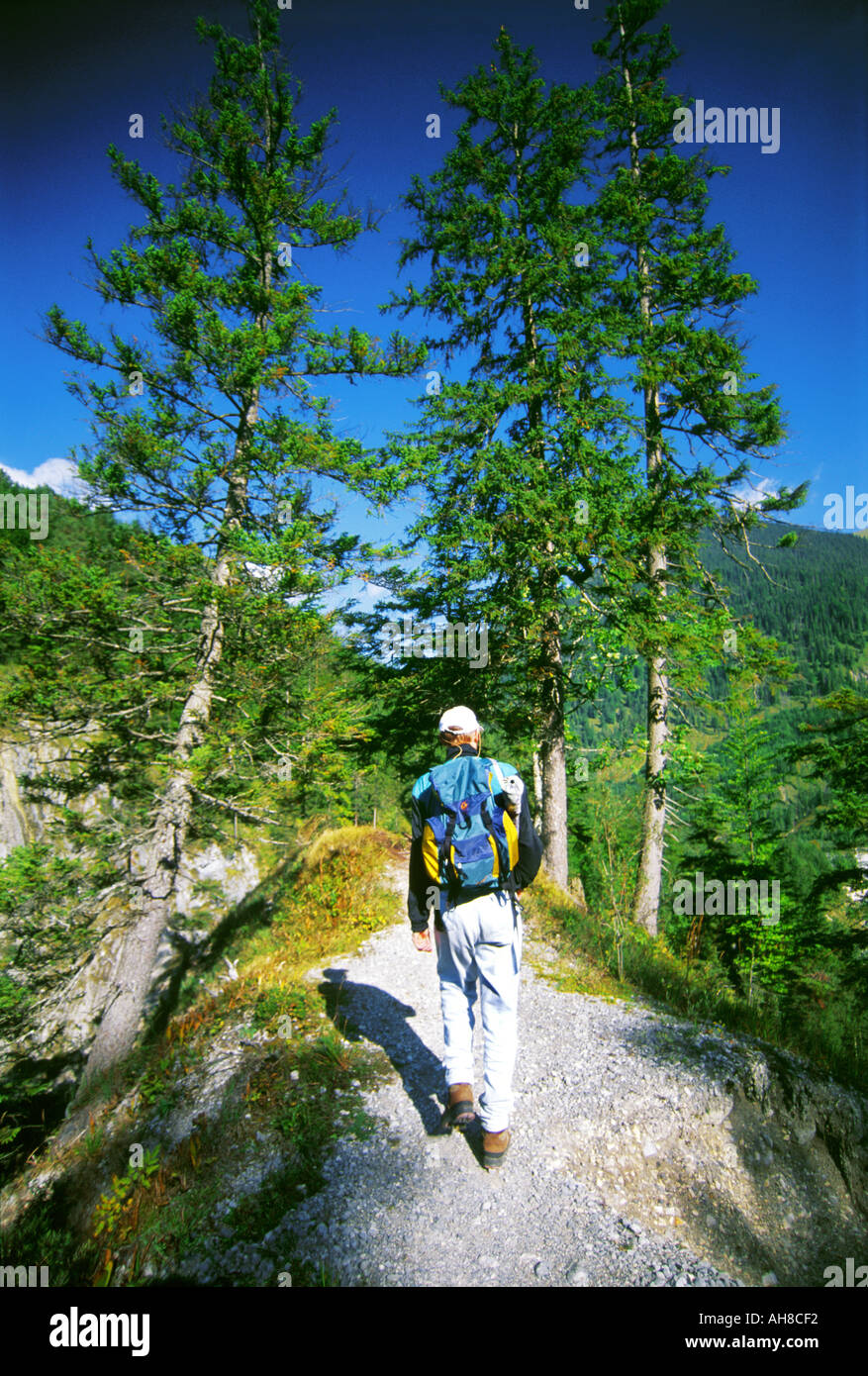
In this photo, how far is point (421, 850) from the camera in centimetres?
343

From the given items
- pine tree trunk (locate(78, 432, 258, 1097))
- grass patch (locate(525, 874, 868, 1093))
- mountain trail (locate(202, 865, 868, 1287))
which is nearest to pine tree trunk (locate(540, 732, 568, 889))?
grass patch (locate(525, 874, 868, 1093))

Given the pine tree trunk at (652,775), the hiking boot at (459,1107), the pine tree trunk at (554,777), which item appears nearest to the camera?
the hiking boot at (459,1107)

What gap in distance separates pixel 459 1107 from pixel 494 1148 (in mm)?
326

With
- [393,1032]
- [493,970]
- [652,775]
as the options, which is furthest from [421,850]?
[652,775]

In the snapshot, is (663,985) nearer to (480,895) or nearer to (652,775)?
(480,895)

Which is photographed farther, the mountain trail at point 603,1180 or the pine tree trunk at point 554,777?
the pine tree trunk at point 554,777

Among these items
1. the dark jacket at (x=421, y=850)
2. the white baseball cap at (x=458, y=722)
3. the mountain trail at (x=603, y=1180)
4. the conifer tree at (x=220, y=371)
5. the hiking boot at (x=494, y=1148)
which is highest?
the conifer tree at (x=220, y=371)

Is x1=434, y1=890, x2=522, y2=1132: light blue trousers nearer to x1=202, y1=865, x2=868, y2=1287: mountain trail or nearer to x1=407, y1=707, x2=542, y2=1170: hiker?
x1=407, y1=707, x2=542, y2=1170: hiker

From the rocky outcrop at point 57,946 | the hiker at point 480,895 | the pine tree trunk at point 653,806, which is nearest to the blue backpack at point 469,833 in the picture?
the hiker at point 480,895

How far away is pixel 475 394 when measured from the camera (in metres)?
9.88

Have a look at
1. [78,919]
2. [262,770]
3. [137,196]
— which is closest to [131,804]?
[78,919]

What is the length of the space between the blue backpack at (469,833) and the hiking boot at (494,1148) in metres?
1.53

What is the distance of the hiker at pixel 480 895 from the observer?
10.6 ft

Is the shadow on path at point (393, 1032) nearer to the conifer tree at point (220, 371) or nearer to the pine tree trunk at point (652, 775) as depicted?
the conifer tree at point (220, 371)
